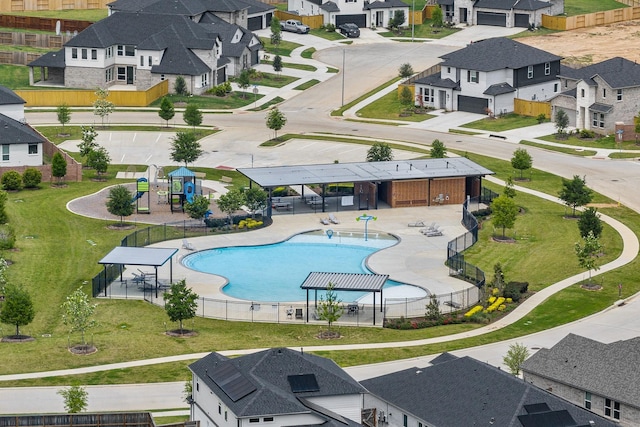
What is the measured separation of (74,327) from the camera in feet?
290

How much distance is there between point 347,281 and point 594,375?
2414cm

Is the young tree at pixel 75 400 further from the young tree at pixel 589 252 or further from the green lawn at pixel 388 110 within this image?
the green lawn at pixel 388 110

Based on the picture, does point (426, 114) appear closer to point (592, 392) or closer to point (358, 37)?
point (358, 37)

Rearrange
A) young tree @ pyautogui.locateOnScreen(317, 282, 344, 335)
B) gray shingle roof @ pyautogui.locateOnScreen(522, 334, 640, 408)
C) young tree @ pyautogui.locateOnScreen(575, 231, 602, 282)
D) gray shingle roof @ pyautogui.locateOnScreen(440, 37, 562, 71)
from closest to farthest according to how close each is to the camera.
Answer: gray shingle roof @ pyautogui.locateOnScreen(522, 334, 640, 408) < young tree @ pyautogui.locateOnScreen(317, 282, 344, 335) < young tree @ pyautogui.locateOnScreen(575, 231, 602, 282) < gray shingle roof @ pyautogui.locateOnScreen(440, 37, 562, 71)

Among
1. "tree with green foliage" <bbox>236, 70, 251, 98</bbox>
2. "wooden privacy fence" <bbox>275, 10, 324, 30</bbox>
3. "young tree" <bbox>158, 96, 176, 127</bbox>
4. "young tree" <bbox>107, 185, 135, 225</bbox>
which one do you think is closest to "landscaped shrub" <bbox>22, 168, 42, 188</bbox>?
"young tree" <bbox>107, 185, 135, 225</bbox>

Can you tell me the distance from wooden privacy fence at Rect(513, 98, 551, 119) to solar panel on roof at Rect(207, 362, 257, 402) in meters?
87.2

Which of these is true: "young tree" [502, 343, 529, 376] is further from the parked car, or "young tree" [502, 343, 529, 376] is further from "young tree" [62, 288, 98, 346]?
the parked car

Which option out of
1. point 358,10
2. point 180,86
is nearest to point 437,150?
point 180,86

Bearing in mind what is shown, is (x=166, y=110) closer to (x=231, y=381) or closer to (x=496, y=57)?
(x=496, y=57)

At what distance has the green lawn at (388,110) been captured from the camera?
516 feet

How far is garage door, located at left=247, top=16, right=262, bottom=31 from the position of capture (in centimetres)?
18838

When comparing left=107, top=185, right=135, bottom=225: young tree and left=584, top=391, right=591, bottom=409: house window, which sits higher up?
left=107, top=185, right=135, bottom=225: young tree

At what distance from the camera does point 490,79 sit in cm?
15588

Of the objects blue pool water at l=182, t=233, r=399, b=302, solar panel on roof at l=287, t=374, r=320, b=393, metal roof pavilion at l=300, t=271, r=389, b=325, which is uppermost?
solar panel on roof at l=287, t=374, r=320, b=393
